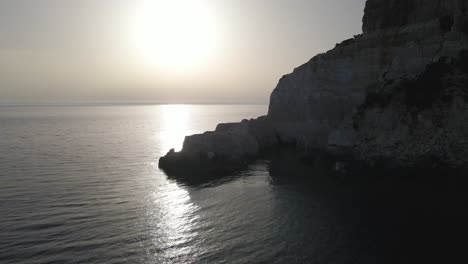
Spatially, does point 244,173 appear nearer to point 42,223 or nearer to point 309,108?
point 309,108

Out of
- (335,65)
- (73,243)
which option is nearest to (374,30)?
(335,65)

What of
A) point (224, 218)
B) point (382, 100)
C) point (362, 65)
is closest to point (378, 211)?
point (224, 218)

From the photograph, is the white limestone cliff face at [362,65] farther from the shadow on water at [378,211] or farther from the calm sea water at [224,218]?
the calm sea water at [224,218]

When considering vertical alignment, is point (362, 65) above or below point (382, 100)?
above

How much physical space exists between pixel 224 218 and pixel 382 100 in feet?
88.4

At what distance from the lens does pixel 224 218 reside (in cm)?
2536

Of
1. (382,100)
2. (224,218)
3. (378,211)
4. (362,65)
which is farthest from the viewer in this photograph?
(362,65)

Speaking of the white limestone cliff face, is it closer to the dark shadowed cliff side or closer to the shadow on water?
the dark shadowed cliff side

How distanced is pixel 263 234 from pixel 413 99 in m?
26.3

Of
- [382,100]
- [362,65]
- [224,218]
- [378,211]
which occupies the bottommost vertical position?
[224,218]

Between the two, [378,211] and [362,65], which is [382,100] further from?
[378,211]

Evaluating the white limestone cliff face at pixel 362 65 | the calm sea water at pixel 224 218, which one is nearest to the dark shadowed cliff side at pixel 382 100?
the white limestone cliff face at pixel 362 65

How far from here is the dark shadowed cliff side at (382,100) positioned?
34.9 meters

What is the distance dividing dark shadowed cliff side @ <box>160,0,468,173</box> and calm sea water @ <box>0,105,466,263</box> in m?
4.95
